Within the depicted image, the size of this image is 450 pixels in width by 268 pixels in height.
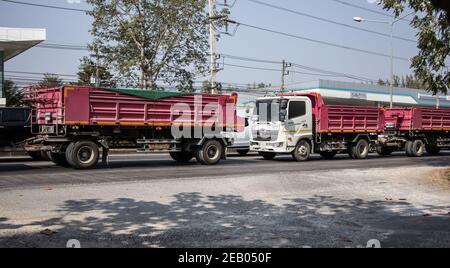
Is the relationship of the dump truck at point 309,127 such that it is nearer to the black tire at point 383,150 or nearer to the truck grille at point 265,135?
the truck grille at point 265,135

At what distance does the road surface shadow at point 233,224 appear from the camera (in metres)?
5.58

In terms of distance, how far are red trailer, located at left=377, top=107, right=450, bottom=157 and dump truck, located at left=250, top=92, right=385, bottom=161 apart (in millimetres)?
1871

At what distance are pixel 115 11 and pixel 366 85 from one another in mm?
34861

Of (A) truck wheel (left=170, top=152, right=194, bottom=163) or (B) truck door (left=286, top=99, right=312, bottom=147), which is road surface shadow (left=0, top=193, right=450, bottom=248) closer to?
(A) truck wheel (left=170, top=152, right=194, bottom=163)

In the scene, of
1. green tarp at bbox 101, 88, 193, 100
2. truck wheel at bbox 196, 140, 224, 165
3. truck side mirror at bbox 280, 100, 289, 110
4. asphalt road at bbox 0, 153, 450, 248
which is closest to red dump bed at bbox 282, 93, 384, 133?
truck side mirror at bbox 280, 100, 289, 110

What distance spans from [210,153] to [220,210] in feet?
30.2

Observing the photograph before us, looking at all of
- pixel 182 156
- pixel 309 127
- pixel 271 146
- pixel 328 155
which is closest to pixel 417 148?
pixel 328 155

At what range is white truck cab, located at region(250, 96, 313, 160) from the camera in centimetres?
1833

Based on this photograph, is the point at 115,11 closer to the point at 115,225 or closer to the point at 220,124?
the point at 220,124

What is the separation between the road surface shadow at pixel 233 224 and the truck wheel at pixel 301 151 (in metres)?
9.92

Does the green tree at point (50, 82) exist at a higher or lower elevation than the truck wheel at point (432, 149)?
higher

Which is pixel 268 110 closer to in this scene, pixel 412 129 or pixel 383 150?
pixel 383 150

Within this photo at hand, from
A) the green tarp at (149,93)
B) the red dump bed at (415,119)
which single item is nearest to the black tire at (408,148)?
the red dump bed at (415,119)

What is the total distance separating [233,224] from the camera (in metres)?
6.66
